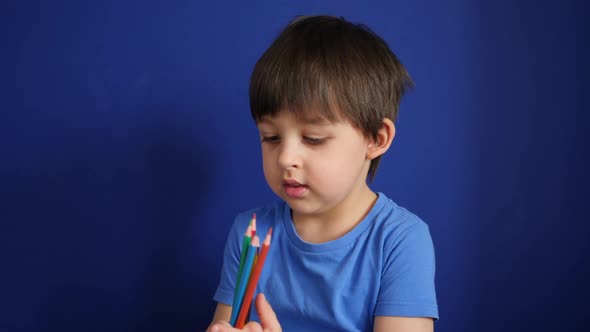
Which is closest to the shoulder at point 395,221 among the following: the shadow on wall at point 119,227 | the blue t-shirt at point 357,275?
the blue t-shirt at point 357,275

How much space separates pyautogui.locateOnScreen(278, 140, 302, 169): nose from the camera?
2.30 ft

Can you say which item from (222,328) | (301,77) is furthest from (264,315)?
(301,77)

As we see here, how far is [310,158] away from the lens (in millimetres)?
712

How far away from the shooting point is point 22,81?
97 centimetres

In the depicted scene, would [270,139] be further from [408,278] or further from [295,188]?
[408,278]

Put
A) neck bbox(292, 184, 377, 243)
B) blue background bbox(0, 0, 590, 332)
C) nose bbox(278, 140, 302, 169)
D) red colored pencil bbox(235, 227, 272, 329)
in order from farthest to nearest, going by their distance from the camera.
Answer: blue background bbox(0, 0, 590, 332), neck bbox(292, 184, 377, 243), nose bbox(278, 140, 302, 169), red colored pencil bbox(235, 227, 272, 329)

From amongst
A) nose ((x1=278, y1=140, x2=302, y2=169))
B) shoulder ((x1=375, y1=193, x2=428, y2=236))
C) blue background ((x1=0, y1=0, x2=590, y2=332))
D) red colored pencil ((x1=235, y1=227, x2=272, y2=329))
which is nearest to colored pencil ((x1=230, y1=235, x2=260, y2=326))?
red colored pencil ((x1=235, y1=227, x2=272, y2=329))

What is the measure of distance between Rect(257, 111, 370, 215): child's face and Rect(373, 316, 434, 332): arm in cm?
17

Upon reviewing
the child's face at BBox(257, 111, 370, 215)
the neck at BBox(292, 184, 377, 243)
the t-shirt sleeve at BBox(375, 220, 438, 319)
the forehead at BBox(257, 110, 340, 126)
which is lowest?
the t-shirt sleeve at BBox(375, 220, 438, 319)

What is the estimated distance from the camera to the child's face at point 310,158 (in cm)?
71

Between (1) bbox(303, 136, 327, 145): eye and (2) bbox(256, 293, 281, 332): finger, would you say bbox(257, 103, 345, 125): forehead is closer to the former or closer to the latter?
(1) bbox(303, 136, 327, 145): eye

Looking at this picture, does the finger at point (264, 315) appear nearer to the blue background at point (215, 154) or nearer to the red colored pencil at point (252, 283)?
the red colored pencil at point (252, 283)

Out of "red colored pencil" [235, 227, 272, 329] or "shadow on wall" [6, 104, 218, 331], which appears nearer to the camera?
"red colored pencil" [235, 227, 272, 329]

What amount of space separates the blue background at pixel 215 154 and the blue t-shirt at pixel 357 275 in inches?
7.8
